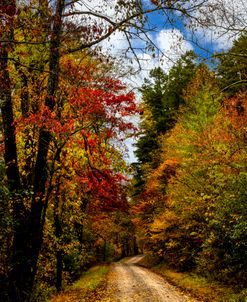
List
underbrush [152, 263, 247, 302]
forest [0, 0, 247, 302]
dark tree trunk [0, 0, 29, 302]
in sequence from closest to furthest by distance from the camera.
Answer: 1. forest [0, 0, 247, 302]
2. dark tree trunk [0, 0, 29, 302]
3. underbrush [152, 263, 247, 302]

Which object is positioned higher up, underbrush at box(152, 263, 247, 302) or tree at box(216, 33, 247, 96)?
tree at box(216, 33, 247, 96)

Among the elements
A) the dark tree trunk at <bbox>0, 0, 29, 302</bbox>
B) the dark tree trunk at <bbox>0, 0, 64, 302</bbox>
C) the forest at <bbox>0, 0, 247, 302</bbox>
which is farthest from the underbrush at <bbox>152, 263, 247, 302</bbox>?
the dark tree trunk at <bbox>0, 0, 29, 302</bbox>

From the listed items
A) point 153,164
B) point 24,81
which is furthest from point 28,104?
point 153,164

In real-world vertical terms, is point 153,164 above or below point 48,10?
above

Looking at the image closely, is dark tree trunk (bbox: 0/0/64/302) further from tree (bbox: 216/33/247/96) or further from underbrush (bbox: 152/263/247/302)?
underbrush (bbox: 152/263/247/302)

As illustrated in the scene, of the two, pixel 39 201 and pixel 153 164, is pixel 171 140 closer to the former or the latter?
pixel 153 164

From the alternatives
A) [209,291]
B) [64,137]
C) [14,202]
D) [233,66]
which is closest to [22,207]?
[14,202]

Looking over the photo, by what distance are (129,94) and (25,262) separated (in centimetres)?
556

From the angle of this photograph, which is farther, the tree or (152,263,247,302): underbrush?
(152,263,247,302): underbrush

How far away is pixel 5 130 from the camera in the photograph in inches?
356

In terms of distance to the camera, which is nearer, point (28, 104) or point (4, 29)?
point (4, 29)

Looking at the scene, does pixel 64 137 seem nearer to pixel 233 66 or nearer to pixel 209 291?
pixel 233 66

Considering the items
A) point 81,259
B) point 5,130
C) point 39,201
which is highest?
point 5,130

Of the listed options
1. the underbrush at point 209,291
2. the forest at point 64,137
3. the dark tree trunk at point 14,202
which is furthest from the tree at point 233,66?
the underbrush at point 209,291
